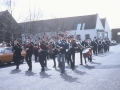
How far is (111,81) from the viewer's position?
7066mm

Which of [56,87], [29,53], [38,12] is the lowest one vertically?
[56,87]

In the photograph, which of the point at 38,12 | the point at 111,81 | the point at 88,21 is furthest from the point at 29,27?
the point at 111,81

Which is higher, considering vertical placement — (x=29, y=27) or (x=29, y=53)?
(x=29, y=27)

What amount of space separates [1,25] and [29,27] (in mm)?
4987

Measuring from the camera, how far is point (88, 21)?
169 feet

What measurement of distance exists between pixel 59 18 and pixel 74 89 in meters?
41.8

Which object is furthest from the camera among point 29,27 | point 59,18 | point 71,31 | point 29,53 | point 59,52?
point 71,31

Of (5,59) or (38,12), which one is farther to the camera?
(38,12)

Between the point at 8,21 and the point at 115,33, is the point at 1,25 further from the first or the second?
the point at 115,33

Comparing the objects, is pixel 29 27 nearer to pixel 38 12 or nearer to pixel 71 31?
pixel 38 12

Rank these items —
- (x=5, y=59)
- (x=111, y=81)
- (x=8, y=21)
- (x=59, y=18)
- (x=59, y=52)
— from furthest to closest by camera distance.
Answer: (x=59, y=18) < (x=8, y=21) < (x=5, y=59) < (x=59, y=52) < (x=111, y=81)

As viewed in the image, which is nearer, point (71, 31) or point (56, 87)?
point (56, 87)

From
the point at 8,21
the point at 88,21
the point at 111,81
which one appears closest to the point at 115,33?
the point at 88,21

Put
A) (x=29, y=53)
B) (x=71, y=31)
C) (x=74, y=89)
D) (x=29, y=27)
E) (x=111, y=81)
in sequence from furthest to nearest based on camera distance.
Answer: (x=71, y=31), (x=29, y=27), (x=29, y=53), (x=111, y=81), (x=74, y=89)
